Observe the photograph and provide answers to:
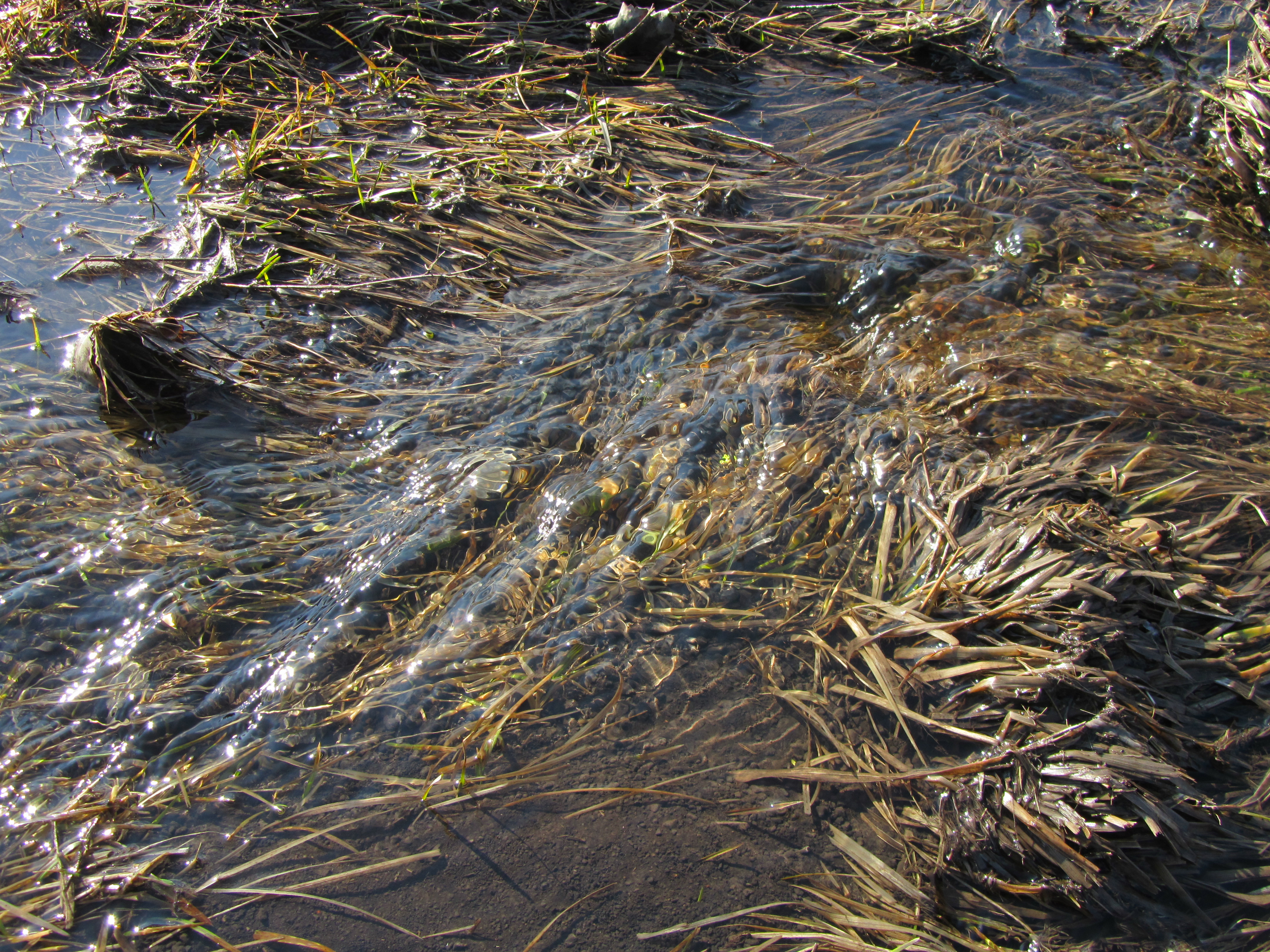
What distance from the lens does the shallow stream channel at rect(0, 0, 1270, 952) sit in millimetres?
1544

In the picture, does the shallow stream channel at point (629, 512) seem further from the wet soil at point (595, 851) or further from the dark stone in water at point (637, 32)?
the dark stone in water at point (637, 32)

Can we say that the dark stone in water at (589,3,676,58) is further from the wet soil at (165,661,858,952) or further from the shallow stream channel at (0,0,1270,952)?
the wet soil at (165,661,858,952)

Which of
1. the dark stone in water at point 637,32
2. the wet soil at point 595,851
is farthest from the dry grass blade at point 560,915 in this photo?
the dark stone in water at point 637,32

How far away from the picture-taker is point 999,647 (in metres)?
1.81

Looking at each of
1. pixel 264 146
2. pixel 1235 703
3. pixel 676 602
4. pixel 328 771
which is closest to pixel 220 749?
pixel 328 771

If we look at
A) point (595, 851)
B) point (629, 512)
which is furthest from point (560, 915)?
point (629, 512)

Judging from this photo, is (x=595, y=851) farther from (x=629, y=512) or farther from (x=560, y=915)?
(x=629, y=512)

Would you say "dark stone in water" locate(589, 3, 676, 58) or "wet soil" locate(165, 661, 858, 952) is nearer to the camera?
"wet soil" locate(165, 661, 858, 952)

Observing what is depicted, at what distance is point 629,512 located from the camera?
7.38ft

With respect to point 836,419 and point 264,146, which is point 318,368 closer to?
point 264,146

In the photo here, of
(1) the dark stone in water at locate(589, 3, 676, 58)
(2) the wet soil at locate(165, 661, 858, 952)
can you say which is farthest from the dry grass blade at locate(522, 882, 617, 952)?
(1) the dark stone in water at locate(589, 3, 676, 58)

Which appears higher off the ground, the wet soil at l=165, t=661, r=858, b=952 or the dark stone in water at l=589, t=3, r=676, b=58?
the dark stone in water at l=589, t=3, r=676, b=58

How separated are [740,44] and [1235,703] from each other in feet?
13.9

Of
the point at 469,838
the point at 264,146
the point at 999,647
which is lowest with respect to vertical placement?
the point at 469,838
